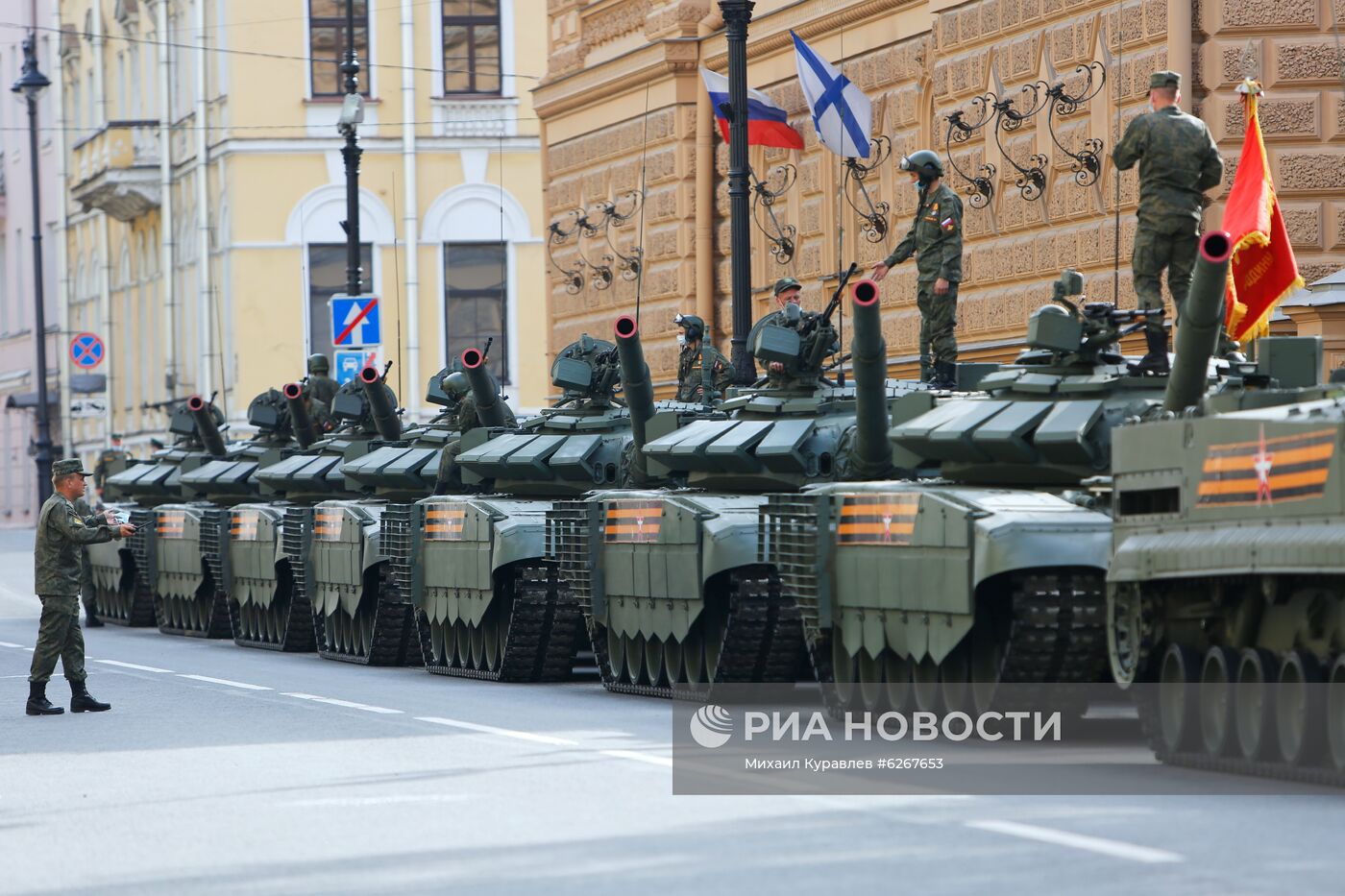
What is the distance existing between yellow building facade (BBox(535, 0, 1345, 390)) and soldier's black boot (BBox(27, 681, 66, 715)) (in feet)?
21.4

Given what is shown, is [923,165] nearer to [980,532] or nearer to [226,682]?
[980,532]

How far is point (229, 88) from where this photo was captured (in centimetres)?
4469

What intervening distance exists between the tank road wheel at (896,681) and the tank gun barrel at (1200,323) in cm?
253

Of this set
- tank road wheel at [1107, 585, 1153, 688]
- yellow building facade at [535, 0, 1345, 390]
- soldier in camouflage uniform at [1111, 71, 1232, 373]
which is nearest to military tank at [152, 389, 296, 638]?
yellow building facade at [535, 0, 1345, 390]

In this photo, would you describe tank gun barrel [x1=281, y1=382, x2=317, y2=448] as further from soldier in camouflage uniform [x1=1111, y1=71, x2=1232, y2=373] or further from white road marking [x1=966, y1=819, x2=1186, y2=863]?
white road marking [x1=966, y1=819, x2=1186, y2=863]

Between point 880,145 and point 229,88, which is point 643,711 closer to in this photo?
point 880,145

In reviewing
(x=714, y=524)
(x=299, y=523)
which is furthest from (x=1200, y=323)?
(x=299, y=523)

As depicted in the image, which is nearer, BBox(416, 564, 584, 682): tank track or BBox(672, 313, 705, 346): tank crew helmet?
BBox(416, 564, 584, 682): tank track

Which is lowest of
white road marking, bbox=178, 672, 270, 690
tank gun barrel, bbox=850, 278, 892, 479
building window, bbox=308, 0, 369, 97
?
white road marking, bbox=178, 672, 270, 690

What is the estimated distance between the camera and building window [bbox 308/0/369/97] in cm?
4484

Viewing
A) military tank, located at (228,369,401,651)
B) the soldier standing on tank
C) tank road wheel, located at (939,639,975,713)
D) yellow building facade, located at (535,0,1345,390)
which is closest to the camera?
tank road wheel, located at (939,639,975,713)

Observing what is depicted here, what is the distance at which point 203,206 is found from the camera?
151ft

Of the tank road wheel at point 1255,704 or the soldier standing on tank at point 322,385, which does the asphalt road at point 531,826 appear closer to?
the tank road wheel at point 1255,704

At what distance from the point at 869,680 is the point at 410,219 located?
3111cm
